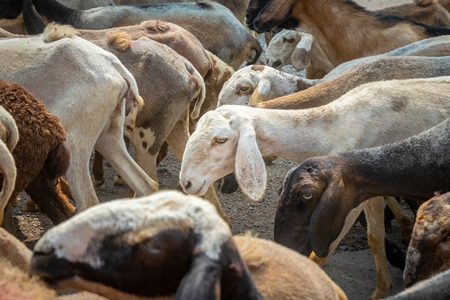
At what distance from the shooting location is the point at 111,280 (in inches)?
112

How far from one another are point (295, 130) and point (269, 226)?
2.11 m

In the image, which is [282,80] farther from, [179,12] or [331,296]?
[331,296]

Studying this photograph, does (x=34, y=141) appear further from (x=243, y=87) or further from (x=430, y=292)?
(x=430, y=292)

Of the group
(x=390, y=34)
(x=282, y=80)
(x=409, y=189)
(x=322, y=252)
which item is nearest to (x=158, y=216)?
(x=322, y=252)

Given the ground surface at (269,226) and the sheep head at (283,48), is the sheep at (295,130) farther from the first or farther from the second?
the sheep head at (283,48)

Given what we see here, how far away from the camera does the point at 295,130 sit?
18.3ft

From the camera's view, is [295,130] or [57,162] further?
[295,130]

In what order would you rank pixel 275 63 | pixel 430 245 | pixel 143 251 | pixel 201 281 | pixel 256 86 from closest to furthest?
pixel 201 281, pixel 143 251, pixel 430 245, pixel 256 86, pixel 275 63

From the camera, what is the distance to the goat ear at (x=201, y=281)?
253 centimetres

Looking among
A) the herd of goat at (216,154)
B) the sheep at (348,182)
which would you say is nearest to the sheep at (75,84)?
the herd of goat at (216,154)

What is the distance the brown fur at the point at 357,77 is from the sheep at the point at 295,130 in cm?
53

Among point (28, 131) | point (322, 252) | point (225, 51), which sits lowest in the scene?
point (225, 51)

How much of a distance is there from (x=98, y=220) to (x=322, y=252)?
231 centimetres

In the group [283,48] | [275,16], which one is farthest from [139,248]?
[283,48]
